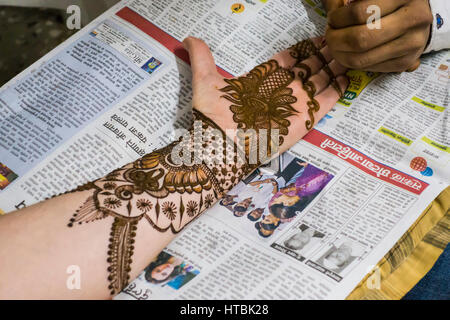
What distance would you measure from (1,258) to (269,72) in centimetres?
59

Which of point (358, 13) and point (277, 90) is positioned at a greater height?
point (358, 13)

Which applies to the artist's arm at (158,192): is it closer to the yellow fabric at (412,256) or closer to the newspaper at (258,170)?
the newspaper at (258,170)

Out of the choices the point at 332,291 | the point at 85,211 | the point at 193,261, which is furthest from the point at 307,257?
the point at 85,211

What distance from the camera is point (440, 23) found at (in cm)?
91

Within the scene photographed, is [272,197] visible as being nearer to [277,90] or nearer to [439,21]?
[277,90]

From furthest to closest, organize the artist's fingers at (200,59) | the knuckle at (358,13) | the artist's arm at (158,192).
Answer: the artist's fingers at (200,59) → the knuckle at (358,13) → the artist's arm at (158,192)

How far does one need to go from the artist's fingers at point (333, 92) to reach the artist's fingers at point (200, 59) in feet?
0.72

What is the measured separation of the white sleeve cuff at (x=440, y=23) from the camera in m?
0.90

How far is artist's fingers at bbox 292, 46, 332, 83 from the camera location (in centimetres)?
90

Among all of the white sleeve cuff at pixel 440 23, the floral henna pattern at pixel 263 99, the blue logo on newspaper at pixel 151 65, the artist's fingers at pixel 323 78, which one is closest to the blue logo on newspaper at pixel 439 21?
the white sleeve cuff at pixel 440 23

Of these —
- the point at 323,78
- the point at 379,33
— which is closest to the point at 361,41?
the point at 379,33

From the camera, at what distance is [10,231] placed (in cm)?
64

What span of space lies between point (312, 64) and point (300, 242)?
0.38 metres

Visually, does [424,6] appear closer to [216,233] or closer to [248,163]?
[248,163]
